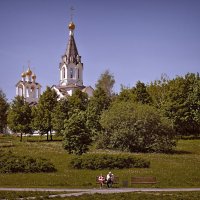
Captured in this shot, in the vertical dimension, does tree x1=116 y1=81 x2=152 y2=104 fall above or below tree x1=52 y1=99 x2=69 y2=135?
above

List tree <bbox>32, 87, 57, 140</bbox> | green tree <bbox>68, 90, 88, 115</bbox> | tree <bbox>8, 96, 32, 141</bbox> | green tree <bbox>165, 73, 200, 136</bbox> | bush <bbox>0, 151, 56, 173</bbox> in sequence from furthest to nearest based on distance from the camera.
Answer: green tree <bbox>68, 90, 88, 115</bbox> < green tree <bbox>165, 73, 200, 136</bbox> < tree <bbox>32, 87, 57, 140</bbox> < tree <bbox>8, 96, 32, 141</bbox> < bush <bbox>0, 151, 56, 173</bbox>

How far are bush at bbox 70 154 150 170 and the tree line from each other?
596 cm

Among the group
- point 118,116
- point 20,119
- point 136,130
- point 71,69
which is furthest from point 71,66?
point 136,130

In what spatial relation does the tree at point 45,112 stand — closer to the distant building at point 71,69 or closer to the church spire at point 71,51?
the distant building at point 71,69

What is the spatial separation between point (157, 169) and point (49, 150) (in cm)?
1484

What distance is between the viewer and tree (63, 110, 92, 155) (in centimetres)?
3766

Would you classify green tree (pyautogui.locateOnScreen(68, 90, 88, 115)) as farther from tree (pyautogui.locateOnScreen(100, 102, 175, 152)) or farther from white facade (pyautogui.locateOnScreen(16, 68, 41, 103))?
white facade (pyautogui.locateOnScreen(16, 68, 41, 103))

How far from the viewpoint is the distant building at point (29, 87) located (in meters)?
103

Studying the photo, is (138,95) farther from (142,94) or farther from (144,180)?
(144,180)

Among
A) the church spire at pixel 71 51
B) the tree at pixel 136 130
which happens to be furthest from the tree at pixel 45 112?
the church spire at pixel 71 51

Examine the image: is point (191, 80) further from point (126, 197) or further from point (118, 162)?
point (126, 197)

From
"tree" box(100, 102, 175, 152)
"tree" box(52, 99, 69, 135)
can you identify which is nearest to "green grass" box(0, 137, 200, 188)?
"tree" box(100, 102, 175, 152)

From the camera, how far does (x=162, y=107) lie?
6469 centimetres

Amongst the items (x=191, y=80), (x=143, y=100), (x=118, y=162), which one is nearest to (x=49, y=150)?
(x=118, y=162)
